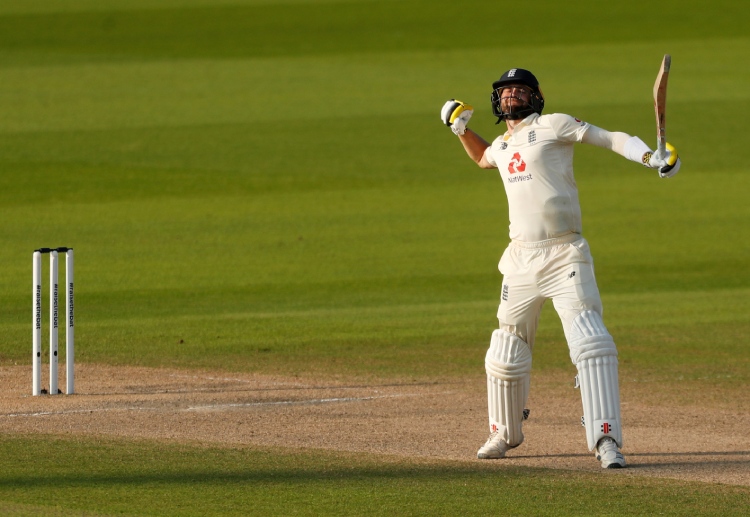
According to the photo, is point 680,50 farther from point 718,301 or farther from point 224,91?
point 718,301

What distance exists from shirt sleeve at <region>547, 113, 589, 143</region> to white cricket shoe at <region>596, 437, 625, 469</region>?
1612 mm

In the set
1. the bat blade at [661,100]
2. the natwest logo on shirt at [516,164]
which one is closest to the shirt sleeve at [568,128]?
the natwest logo on shirt at [516,164]

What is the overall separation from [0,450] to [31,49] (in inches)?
967

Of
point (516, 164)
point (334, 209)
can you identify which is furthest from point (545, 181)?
point (334, 209)

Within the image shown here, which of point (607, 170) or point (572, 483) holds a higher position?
point (607, 170)

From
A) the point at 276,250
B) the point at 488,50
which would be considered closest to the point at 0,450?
the point at 276,250

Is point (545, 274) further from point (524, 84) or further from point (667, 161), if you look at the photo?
point (524, 84)

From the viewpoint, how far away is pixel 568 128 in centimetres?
757

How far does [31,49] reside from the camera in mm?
30859

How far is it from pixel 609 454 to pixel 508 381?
2.43 ft

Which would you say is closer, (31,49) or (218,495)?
(218,495)

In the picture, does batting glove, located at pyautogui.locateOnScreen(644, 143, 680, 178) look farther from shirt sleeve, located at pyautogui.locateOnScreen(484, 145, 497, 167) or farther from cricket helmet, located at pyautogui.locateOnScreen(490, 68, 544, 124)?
shirt sleeve, located at pyautogui.locateOnScreen(484, 145, 497, 167)

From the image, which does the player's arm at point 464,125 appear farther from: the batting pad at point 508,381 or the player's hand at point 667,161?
the player's hand at point 667,161

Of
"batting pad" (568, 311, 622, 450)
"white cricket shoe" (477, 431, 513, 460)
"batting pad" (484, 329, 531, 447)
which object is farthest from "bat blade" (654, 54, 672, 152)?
"white cricket shoe" (477, 431, 513, 460)
